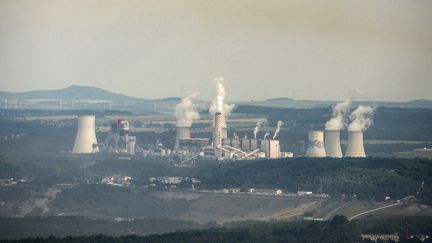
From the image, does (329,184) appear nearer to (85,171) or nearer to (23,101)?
(85,171)

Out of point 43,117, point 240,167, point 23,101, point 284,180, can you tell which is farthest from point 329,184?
point 23,101

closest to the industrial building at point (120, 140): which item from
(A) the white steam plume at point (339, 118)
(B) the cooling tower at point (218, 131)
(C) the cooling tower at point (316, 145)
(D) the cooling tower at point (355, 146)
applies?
(B) the cooling tower at point (218, 131)

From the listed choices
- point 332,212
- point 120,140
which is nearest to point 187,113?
point 120,140

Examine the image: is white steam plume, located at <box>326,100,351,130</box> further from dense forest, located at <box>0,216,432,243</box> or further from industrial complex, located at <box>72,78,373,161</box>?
dense forest, located at <box>0,216,432,243</box>

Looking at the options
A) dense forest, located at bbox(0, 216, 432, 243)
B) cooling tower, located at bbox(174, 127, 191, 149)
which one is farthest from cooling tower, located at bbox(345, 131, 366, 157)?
dense forest, located at bbox(0, 216, 432, 243)

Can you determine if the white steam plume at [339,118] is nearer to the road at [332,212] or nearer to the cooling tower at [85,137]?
the cooling tower at [85,137]

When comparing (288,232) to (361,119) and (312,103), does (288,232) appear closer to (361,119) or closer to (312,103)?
(361,119)
